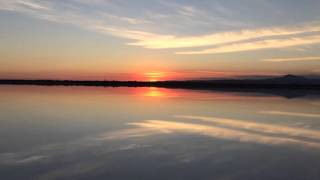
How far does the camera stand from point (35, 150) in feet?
34.4

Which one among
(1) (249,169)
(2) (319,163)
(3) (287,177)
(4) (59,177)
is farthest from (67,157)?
(2) (319,163)

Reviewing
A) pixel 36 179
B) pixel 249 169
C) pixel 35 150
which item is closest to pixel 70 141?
pixel 35 150

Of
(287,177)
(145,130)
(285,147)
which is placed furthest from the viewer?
(145,130)

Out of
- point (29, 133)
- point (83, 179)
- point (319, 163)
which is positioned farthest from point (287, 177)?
point (29, 133)

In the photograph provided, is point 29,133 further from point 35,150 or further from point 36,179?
point 36,179

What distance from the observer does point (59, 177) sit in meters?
7.76

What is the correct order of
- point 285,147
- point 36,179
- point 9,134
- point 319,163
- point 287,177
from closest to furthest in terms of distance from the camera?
point 36,179 < point 287,177 < point 319,163 < point 285,147 < point 9,134

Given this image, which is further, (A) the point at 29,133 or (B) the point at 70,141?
(A) the point at 29,133

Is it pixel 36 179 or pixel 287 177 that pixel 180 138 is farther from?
pixel 36 179

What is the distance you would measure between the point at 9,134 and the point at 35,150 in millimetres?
2880

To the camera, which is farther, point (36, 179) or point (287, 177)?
point (287, 177)

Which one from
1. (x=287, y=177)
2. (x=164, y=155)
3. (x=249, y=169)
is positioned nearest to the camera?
(x=287, y=177)

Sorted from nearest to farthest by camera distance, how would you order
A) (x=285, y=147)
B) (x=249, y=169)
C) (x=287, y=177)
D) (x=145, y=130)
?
(x=287, y=177)
(x=249, y=169)
(x=285, y=147)
(x=145, y=130)

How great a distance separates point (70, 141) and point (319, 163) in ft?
20.6
